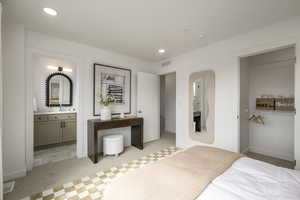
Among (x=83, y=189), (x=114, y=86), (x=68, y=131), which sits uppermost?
(x=114, y=86)

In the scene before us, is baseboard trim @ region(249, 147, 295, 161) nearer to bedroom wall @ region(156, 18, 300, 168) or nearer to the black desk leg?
bedroom wall @ region(156, 18, 300, 168)

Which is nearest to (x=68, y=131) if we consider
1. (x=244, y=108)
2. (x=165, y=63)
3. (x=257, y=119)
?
(x=165, y=63)

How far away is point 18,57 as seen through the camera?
2.11 m

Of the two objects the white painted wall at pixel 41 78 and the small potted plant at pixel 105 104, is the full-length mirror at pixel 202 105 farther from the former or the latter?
the white painted wall at pixel 41 78

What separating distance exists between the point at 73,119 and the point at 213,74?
3826 millimetres

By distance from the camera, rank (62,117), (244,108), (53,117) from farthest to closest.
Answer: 1. (62,117)
2. (53,117)
3. (244,108)

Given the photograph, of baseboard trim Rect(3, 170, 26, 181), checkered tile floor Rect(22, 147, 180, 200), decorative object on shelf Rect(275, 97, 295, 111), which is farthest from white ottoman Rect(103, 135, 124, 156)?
decorative object on shelf Rect(275, 97, 295, 111)

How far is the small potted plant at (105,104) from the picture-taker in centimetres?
287

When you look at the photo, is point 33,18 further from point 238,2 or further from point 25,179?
point 238,2

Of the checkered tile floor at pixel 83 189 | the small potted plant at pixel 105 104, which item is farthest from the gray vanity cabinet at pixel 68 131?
the checkered tile floor at pixel 83 189

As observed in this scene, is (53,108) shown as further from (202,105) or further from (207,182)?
(207,182)

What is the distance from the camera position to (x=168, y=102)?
5480 millimetres

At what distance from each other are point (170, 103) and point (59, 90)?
12.7 feet

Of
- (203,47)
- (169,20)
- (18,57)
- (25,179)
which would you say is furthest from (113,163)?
(203,47)
